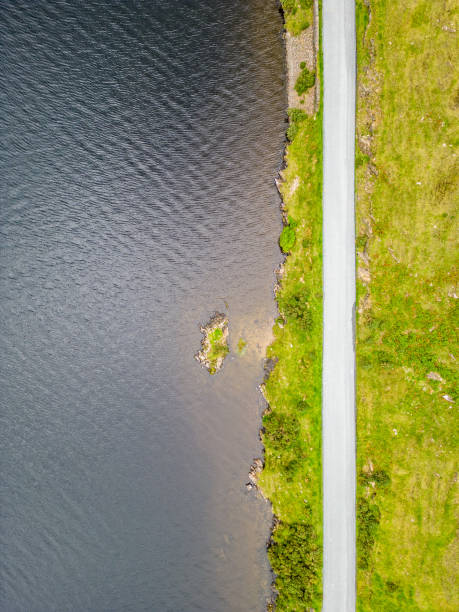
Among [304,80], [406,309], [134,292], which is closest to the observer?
[406,309]

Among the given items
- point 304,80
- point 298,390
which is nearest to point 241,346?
point 298,390

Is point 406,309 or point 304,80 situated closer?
point 406,309

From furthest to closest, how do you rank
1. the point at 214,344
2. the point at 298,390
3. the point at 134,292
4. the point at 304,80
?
the point at 134,292, the point at 214,344, the point at 298,390, the point at 304,80

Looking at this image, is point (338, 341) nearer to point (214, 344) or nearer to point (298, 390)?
point (298, 390)

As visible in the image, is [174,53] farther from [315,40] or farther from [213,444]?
[213,444]

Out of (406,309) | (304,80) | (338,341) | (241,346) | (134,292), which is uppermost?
(304,80)

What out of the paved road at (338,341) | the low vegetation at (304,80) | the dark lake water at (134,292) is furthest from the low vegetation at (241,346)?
the low vegetation at (304,80)

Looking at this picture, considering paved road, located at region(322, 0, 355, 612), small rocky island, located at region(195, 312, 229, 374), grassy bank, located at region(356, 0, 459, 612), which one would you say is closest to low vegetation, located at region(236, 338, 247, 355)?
small rocky island, located at region(195, 312, 229, 374)

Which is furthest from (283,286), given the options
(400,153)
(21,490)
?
(21,490)
